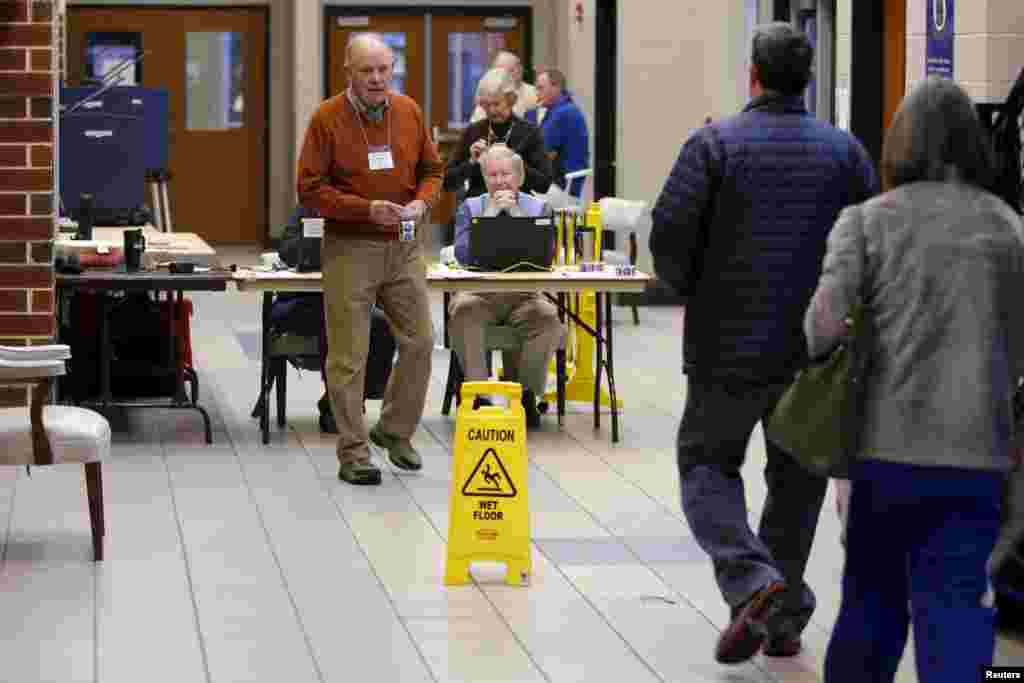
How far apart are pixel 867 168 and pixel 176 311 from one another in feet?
16.2

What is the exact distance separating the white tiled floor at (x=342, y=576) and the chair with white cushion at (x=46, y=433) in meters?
0.28

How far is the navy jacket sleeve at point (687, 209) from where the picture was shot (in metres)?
5.27

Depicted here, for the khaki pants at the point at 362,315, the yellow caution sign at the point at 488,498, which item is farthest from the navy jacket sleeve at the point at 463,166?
the yellow caution sign at the point at 488,498

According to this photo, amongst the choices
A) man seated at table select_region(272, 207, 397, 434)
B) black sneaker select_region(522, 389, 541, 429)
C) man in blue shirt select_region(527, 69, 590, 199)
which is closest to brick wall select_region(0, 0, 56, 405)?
man seated at table select_region(272, 207, 397, 434)

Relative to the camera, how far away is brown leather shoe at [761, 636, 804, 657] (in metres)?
5.55

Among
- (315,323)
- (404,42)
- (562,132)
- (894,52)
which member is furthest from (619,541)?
(404,42)

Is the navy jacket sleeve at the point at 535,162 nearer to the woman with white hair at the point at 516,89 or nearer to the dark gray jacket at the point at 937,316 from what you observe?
the woman with white hair at the point at 516,89

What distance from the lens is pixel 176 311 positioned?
9.70 metres

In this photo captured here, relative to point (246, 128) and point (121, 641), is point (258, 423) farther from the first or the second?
point (246, 128)

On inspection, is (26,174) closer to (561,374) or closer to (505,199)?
(505,199)

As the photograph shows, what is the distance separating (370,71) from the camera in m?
8.13

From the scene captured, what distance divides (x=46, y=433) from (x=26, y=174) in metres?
2.63

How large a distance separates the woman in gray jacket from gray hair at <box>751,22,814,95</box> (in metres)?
1.01

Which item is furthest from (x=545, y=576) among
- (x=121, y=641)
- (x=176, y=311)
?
(x=176, y=311)
